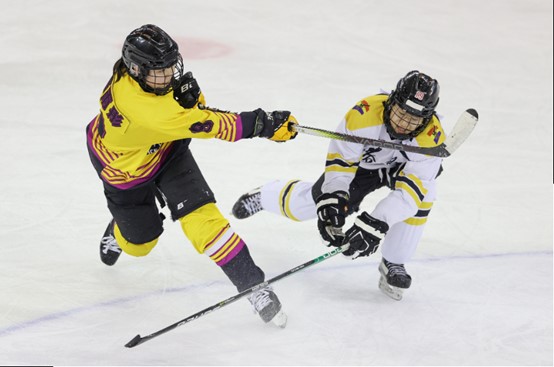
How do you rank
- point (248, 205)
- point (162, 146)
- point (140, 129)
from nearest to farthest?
point (140, 129)
point (162, 146)
point (248, 205)

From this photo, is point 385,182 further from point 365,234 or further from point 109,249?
point 109,249

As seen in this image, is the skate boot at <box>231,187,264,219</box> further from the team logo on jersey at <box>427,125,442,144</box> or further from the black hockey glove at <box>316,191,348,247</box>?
the team logo on jersey at <box>427,125,442,144</box>

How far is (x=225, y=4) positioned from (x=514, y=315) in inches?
143

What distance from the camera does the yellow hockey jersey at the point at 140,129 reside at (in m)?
2.91

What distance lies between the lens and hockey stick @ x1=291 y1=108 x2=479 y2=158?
10.8 ft

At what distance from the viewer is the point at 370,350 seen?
3.19 m

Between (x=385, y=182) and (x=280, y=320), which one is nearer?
(x=280, y=320)

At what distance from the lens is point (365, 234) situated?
10.9ft

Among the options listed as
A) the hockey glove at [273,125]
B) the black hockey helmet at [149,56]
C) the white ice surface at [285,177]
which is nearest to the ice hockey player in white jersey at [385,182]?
the white ice surface at [285,177]

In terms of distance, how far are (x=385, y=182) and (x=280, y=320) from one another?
3.04 ft

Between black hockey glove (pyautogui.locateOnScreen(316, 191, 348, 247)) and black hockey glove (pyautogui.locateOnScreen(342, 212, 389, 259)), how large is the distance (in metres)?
0.06

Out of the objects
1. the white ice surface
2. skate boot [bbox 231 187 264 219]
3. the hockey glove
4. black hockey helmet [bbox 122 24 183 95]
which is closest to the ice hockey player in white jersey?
skate boot [bbox 231 187 264 219]

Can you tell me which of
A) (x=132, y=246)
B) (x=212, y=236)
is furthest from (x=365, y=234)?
(x=132, y=246)

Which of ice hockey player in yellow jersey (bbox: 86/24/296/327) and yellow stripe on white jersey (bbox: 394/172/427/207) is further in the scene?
yellow stripe on white jersey (bbox: 394/172/427/207)
